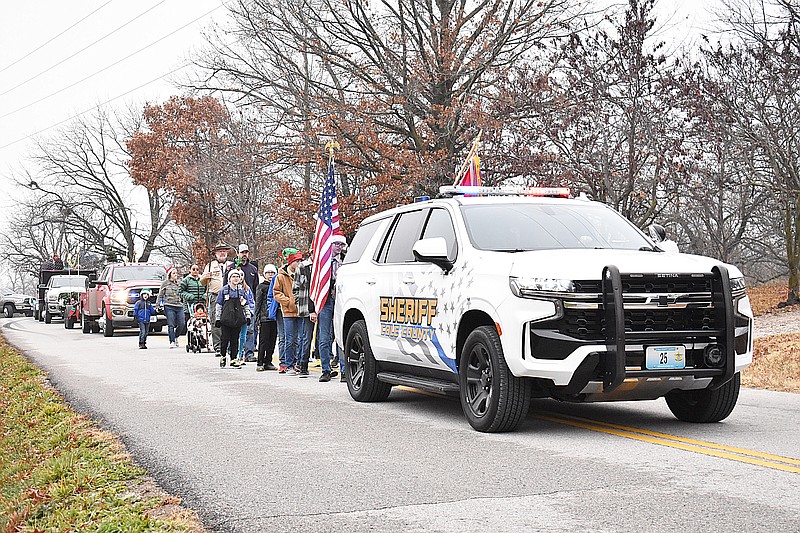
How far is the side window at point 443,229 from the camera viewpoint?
31.4 feet

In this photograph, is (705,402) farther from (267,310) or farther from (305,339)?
(267,310)

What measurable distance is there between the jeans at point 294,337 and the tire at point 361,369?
139 inches

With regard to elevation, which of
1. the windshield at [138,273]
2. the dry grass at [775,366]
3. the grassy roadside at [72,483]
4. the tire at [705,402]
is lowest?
the grassy roadside at [72,483]

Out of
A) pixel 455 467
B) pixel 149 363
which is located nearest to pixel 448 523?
pixel 455 467

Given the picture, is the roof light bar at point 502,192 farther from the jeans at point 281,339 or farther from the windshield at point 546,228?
the jeans at point 281,339

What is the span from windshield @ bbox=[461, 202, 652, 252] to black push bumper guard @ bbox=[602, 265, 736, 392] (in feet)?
4.18

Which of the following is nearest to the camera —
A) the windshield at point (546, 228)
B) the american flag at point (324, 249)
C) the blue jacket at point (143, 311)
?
the windshield at point (546, 228)

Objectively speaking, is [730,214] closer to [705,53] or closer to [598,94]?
[705,53]

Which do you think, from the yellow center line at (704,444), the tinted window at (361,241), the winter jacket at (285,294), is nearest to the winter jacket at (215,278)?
the winter jacket at (285,294)

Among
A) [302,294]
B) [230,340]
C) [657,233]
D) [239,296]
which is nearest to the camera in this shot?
[657,233]

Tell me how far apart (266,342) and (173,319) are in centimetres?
767

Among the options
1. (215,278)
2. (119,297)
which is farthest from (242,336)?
(119,297)

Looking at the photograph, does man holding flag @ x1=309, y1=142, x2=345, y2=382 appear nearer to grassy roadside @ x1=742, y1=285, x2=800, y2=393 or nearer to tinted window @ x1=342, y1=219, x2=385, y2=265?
tinted window @ x1=342, y1=219, x2=385, y2=265

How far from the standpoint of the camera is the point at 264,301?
54.7 ft
